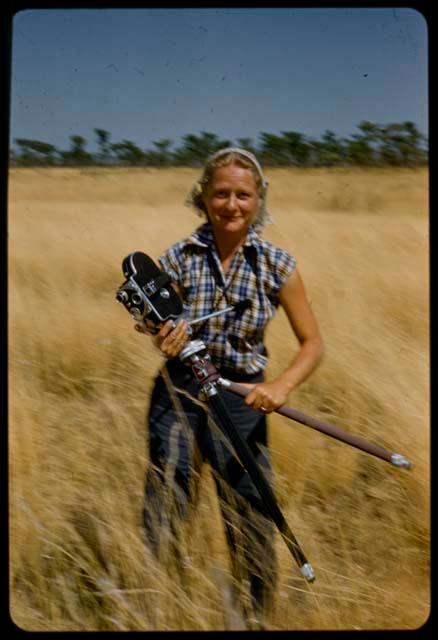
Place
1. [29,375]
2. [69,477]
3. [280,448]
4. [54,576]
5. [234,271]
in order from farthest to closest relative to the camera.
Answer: [29,375]
[280,448]
[69,477]
[54,576]
[234,271]

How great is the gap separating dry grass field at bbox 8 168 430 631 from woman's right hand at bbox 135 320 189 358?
0.60 metres

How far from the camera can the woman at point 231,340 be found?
196cm

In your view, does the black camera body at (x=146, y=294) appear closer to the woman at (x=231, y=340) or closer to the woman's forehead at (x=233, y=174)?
the woman at (x=231, y=340)

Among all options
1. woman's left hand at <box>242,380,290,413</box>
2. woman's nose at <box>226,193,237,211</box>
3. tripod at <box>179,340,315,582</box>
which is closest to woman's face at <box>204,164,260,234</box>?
woman's nose at <box>226,193,237,211</box>

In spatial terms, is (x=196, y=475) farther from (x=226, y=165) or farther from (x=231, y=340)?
(x=226, y=165)

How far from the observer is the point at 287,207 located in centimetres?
814

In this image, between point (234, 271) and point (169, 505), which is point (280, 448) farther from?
point (234, 271)

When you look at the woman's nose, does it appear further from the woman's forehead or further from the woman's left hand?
the woman's left hand

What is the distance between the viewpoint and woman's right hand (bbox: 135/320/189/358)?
1.83m

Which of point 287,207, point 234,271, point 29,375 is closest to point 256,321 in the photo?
point 234,271

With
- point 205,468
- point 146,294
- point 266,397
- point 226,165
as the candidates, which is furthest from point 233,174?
point 205,468

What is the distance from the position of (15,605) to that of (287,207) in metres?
6.70

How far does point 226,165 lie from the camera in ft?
6.35

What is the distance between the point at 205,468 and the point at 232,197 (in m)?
0.90
